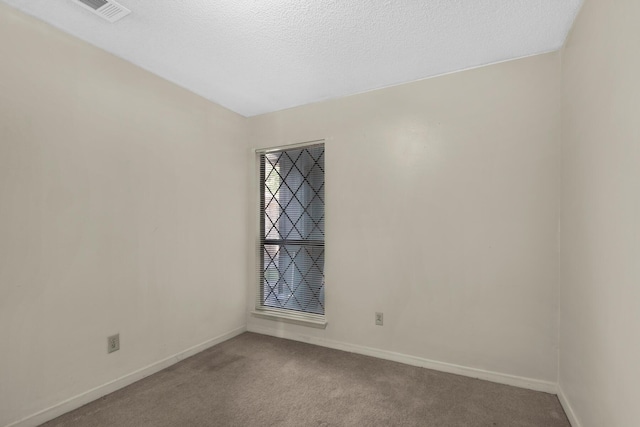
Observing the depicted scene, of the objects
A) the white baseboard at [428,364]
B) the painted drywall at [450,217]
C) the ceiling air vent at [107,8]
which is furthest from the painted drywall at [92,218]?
the painted drywall at [450,217]

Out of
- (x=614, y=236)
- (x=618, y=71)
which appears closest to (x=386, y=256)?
(x=614, y=236)

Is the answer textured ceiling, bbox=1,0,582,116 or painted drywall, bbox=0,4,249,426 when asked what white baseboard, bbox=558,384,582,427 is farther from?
painted drywall, bbox=0,4,249,426

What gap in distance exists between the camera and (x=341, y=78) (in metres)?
2.54

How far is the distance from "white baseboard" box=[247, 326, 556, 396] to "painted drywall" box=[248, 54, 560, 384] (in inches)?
1.3

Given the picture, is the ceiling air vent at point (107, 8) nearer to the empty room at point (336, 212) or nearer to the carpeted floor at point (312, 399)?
the empty room at point (336, 212)

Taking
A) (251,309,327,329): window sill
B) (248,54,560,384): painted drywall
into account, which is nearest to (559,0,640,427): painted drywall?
(248,54,560,384): painted drywall

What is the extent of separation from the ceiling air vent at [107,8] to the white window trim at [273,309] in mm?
1691

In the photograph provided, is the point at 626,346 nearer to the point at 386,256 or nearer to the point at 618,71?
the point at 618,71

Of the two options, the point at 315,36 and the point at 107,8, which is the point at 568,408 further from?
the point at 107,8

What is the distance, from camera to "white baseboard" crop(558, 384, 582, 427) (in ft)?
5.52

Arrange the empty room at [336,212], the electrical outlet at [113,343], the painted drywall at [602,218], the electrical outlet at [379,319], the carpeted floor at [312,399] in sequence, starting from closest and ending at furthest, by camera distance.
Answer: the painted drywall at [602,218] → the empty room at [336,212] → the carpeted floor at [312,399] → the electrical outlet at [113,343] → the electrical outlet at [379,319]

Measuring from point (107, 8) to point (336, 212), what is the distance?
7.00 ft

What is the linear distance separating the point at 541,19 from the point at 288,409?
9.24ft

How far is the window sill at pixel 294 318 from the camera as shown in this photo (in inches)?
115
